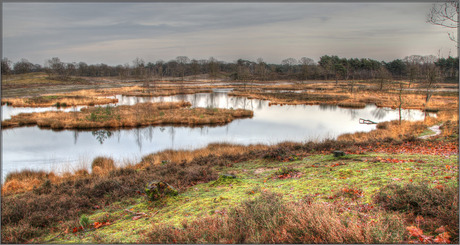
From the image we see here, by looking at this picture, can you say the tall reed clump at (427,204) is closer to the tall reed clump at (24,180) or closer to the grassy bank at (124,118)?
the tall reed clump at (24,180)

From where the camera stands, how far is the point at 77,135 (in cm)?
2569

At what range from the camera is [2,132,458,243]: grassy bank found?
165 inches

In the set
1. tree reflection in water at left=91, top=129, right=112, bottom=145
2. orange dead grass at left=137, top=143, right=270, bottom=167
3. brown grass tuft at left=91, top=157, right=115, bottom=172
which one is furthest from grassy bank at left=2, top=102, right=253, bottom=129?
brown grass tuft at left=91, top=157, right=115, bottom=172

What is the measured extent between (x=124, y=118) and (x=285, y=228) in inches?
1155

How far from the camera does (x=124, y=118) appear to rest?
3045 centimetres

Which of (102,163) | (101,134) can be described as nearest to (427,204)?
(102,163)

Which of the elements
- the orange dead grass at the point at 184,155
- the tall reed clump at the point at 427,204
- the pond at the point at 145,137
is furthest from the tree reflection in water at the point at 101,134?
the tall reed clump at the point at 427,204

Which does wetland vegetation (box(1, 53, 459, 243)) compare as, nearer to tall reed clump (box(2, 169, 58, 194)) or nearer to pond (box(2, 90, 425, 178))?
tall reed clump (box(2, 169, 58, 194))

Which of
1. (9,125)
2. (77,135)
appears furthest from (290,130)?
(9,125)

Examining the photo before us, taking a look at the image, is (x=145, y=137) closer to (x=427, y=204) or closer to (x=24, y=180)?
(x=24, y=180)

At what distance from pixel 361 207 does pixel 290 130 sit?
72.1 ft

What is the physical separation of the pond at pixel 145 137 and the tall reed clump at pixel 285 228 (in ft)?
40.6

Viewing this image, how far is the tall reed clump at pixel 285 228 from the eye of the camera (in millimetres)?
3801

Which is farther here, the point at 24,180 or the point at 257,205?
the point at 24,180
